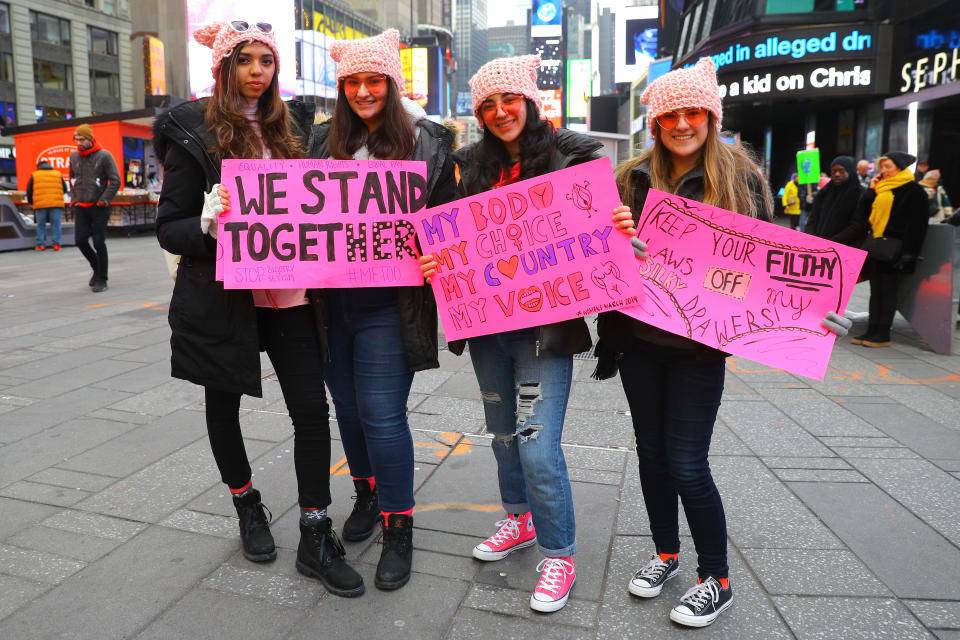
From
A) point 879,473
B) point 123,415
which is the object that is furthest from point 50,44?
point 879,473

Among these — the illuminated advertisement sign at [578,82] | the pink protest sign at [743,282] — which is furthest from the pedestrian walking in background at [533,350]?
the illuminated advertisement sign at [578,82]

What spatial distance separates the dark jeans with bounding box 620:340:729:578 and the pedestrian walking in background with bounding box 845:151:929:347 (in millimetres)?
5265

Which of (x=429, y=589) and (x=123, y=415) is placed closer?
(x=429, y=589)

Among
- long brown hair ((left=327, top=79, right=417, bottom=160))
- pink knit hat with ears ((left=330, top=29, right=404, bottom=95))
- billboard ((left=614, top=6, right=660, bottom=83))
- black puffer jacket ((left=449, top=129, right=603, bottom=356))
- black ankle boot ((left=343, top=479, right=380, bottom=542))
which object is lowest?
black ankle boot ((left=343, top=479, right=380, bottom=542))

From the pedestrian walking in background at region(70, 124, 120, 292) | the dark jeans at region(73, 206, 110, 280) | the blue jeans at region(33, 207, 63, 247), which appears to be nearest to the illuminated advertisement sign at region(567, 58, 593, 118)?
the blue jeans at region(33, 207, 63, 247)

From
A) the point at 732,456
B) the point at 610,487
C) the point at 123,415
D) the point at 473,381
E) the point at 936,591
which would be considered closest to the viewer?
the point at 936,591

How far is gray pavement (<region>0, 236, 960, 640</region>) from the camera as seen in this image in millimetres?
2363

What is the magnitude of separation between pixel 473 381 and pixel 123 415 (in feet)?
7.64

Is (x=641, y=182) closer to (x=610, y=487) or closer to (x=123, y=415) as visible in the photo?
(x=610, y=487)

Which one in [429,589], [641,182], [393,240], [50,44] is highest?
[50,44]

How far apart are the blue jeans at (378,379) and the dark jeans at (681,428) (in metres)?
0.81

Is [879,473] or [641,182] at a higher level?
[641,182]

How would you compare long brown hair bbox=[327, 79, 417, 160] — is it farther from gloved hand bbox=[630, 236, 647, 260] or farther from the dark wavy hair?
gloved hand bbox=[630, 236, 647, 260]

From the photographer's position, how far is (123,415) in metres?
4.40
